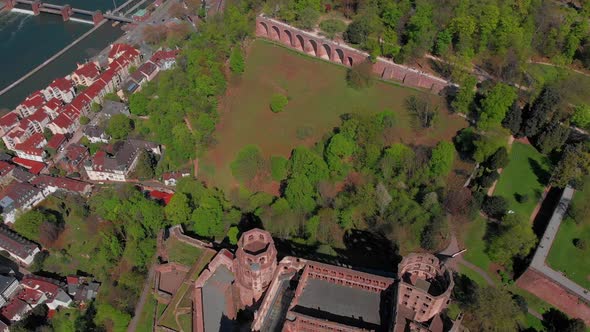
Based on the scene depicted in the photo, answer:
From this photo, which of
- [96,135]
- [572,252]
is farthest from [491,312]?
[96,135]

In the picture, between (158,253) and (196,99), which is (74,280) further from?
(196,99)

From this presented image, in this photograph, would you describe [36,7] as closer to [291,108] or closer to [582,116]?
[291,108]

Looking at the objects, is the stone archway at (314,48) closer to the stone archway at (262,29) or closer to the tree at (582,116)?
the stone archway at (262,29)

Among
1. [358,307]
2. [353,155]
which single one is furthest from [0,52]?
[358,307]

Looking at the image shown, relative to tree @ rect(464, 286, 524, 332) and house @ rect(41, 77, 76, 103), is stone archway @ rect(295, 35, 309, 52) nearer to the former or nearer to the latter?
house @ rect(41, 77, 76, 103)

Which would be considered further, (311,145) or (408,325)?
(311,145)

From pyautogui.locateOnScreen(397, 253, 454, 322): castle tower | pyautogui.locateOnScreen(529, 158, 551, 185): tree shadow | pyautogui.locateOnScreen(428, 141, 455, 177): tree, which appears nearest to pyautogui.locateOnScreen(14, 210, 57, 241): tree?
pyautogui.locateOnScreen(397, 253, 454, 322): castle tower

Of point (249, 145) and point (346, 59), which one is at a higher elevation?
point (346, 59)
